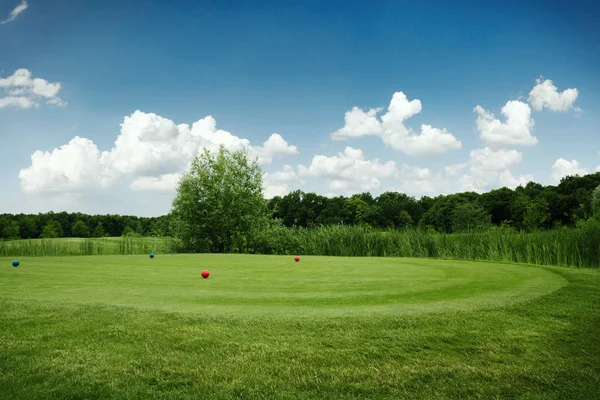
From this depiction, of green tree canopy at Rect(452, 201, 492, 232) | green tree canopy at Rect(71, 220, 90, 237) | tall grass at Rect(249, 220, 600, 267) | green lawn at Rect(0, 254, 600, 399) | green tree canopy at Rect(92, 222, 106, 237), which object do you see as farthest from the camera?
green tree canopy at Rect(452, 201, 492, 232)

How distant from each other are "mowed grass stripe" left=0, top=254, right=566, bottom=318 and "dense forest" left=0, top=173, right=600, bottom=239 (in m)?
19.4

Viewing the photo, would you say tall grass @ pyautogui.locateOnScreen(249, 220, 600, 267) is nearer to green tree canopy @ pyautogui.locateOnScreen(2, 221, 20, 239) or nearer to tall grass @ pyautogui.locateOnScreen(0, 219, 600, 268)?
tall grass @ pyautogui.locateOnScreen(0, 219, 600, 268)

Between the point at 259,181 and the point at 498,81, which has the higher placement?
the point at 498,81

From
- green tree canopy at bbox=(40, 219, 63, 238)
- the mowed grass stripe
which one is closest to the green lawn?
the mowed grass stripe

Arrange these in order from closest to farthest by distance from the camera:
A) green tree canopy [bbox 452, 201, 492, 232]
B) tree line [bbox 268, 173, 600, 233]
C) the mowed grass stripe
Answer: the mowed grass stripe
tree line [bbox 268, 173, 600, 233]
green tree canopy [bbox 452, 201, 492, 232]

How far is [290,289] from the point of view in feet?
19.7

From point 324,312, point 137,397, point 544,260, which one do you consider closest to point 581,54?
point 544,260

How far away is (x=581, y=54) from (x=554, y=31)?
1.35 meters

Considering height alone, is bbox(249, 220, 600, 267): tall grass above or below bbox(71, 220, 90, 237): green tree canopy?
below

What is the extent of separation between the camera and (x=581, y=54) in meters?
14.8

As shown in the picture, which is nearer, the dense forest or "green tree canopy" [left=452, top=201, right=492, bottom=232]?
the dense forest

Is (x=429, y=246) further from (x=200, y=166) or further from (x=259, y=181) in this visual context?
(x=200, y=166)

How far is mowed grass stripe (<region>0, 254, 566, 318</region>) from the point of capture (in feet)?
15.9

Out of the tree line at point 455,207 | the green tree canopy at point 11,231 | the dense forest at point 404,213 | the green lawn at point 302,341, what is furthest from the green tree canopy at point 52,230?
the green lawn at point 302,341
